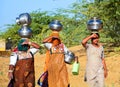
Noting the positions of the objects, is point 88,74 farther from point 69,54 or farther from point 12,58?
point 12,58

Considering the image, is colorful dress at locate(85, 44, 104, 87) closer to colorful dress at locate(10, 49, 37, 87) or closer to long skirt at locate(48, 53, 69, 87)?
long skirt at locate(48, 53, 69, 87)

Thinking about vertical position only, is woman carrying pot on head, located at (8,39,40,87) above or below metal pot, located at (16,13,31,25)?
below

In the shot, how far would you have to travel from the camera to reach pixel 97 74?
801 cm

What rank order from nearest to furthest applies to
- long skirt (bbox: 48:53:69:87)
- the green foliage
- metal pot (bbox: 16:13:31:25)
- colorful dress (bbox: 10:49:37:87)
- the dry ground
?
colorful dress (bbox: 10:49:37:87)
long skirt (bbox: 48:53:69:87)
metal pot (bbox: 16:13:31:25)
the dry ground
the green foliage

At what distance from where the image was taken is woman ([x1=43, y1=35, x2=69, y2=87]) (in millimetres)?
7820

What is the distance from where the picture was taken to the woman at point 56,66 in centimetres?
782

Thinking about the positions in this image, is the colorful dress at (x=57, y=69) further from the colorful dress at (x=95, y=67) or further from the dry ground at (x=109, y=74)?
the dry ground at (x=109, y=74)

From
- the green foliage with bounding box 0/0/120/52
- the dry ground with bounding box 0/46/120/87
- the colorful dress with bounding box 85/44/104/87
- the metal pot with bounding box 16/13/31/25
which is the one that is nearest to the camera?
the colorful dress with bounding box 85/44/104/87

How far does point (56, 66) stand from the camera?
7840 millimetres

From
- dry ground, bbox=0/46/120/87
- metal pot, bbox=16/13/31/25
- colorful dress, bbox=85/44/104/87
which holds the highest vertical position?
metal pot, bbox=16/13/31/25

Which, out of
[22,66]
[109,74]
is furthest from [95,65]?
[109,74]

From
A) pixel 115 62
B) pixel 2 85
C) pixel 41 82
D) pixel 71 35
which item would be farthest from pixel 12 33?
pixel 41 82

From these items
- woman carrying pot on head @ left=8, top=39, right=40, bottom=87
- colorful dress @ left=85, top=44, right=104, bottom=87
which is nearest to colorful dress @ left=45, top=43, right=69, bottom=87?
woman carrying pot on head @ left=8, top=39, right=40, bottom=87

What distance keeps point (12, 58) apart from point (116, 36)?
9.29m
